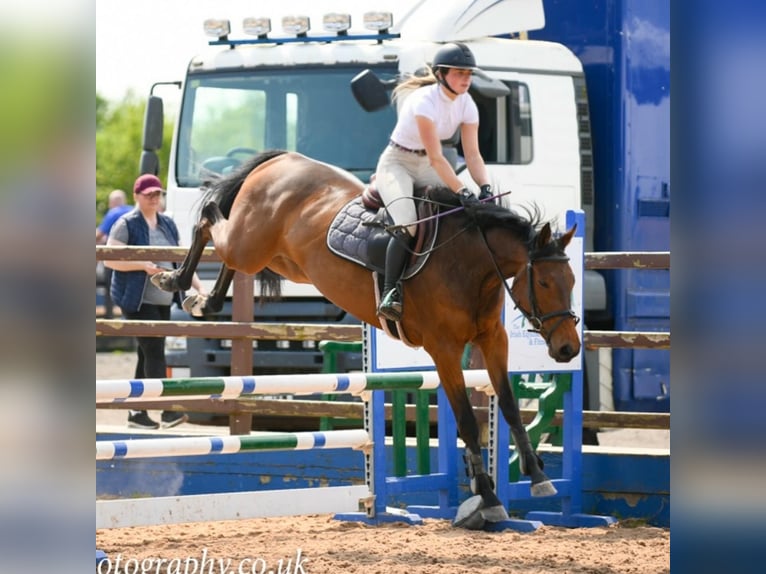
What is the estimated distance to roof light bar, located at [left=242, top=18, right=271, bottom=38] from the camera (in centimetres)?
945

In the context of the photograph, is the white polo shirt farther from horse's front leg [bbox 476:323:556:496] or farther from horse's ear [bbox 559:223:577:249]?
horse's front leg [bbox 476:323:556:496]

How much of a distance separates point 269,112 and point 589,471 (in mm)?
3721

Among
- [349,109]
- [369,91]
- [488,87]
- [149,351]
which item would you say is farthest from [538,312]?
[149,351]

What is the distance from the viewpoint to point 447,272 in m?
6.38

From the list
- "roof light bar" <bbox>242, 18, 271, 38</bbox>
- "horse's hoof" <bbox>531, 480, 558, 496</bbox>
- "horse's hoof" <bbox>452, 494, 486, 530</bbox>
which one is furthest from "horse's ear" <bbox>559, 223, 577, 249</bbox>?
"roof light bar" <bbox>242, 18, 271, 38</bbox>

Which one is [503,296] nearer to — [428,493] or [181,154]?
[428,493]

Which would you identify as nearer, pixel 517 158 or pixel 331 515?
pixel 331 515

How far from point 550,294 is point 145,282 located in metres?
3.78
